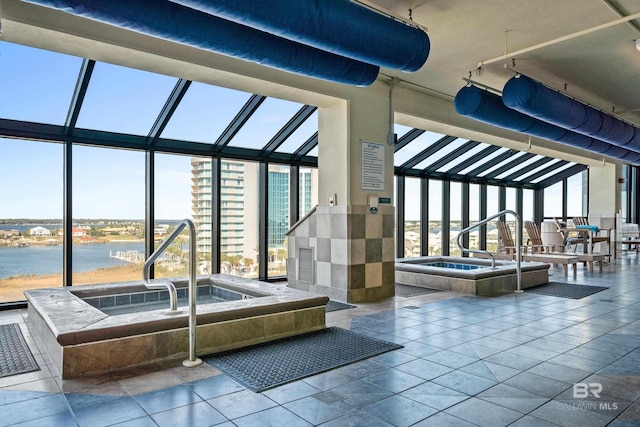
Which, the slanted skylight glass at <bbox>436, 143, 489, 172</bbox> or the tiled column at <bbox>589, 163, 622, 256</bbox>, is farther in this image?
the tiled column at <bbox>589, 163, 622, 256</bbox>

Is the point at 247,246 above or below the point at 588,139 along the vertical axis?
below

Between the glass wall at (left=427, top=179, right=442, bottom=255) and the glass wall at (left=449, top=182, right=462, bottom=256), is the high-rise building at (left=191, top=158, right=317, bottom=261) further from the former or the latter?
the glass wall at (left=449, top=182, right=462, bottom=256)

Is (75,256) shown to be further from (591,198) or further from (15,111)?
(591,198)

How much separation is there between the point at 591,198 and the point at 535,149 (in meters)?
4.11

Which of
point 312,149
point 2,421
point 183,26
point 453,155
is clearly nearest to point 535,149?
point 453,155

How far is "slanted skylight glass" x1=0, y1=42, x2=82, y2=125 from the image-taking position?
470 cm

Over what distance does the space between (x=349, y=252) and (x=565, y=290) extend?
11.2ft

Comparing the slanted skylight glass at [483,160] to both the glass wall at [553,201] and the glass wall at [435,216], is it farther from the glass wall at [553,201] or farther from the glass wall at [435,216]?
the glass wall at [553,201]

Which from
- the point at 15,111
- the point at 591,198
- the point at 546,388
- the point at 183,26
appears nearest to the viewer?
the point at 546,388

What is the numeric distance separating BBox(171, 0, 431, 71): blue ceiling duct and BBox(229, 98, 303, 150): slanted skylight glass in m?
2.79

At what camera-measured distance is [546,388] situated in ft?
9.03

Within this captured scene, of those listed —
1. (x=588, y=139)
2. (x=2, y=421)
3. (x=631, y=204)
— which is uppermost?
(x=588, y=139)

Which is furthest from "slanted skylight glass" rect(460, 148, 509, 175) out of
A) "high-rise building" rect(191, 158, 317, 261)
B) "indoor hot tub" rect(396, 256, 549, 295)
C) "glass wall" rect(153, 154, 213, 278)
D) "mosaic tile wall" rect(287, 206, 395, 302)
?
"glass wall" rect(153, 154, 213, 278)

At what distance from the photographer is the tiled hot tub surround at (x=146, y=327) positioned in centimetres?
298
